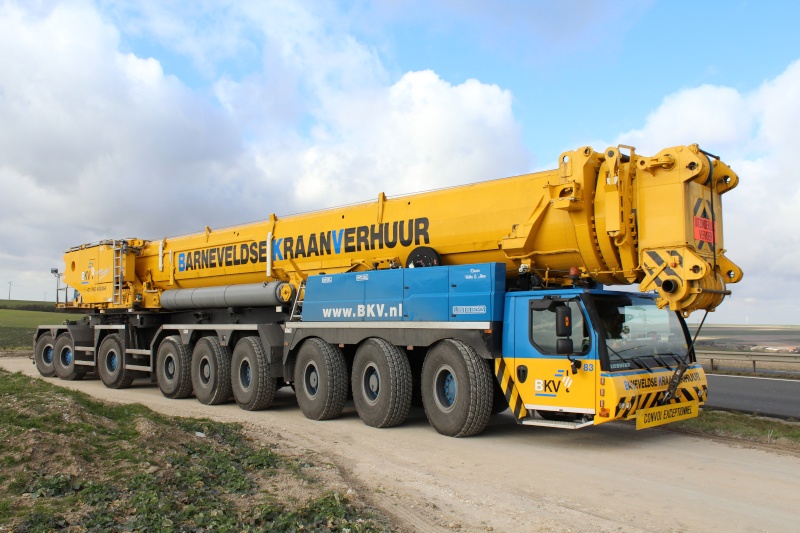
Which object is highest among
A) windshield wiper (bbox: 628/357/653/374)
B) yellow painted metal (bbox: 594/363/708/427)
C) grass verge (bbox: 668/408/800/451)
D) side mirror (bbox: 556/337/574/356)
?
side mirror (bbox: 556/337/574/356)

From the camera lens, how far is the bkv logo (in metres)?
8.66

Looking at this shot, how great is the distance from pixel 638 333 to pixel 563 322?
4.65 ft

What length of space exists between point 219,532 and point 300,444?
14.3 feet

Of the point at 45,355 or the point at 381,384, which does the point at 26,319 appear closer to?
the point at 45,355

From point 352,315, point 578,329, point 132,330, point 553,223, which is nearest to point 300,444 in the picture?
point 352,315

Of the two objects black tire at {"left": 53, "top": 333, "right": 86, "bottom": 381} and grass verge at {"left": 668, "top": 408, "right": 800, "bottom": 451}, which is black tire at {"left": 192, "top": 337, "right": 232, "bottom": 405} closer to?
black tire at {"left": 53, "top": 333, "right": 86, "bottom": 381}

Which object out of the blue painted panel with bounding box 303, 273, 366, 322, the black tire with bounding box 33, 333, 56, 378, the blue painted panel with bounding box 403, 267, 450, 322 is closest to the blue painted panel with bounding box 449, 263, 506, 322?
the blue painted panel with bounding box 403, 267, 450, 322

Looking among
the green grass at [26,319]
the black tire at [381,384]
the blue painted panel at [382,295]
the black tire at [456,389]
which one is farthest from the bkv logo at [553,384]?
the green grass at [26,319]

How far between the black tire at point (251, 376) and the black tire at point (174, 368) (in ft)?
6.14

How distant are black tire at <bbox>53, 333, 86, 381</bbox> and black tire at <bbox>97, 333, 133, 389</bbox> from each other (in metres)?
1.63

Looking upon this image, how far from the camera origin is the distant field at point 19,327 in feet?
119

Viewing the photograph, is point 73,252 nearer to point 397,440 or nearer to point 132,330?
point 132,330

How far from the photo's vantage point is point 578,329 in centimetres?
876

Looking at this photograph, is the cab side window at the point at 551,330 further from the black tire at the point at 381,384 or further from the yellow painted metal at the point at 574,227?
the black tire at the point at 381,384
